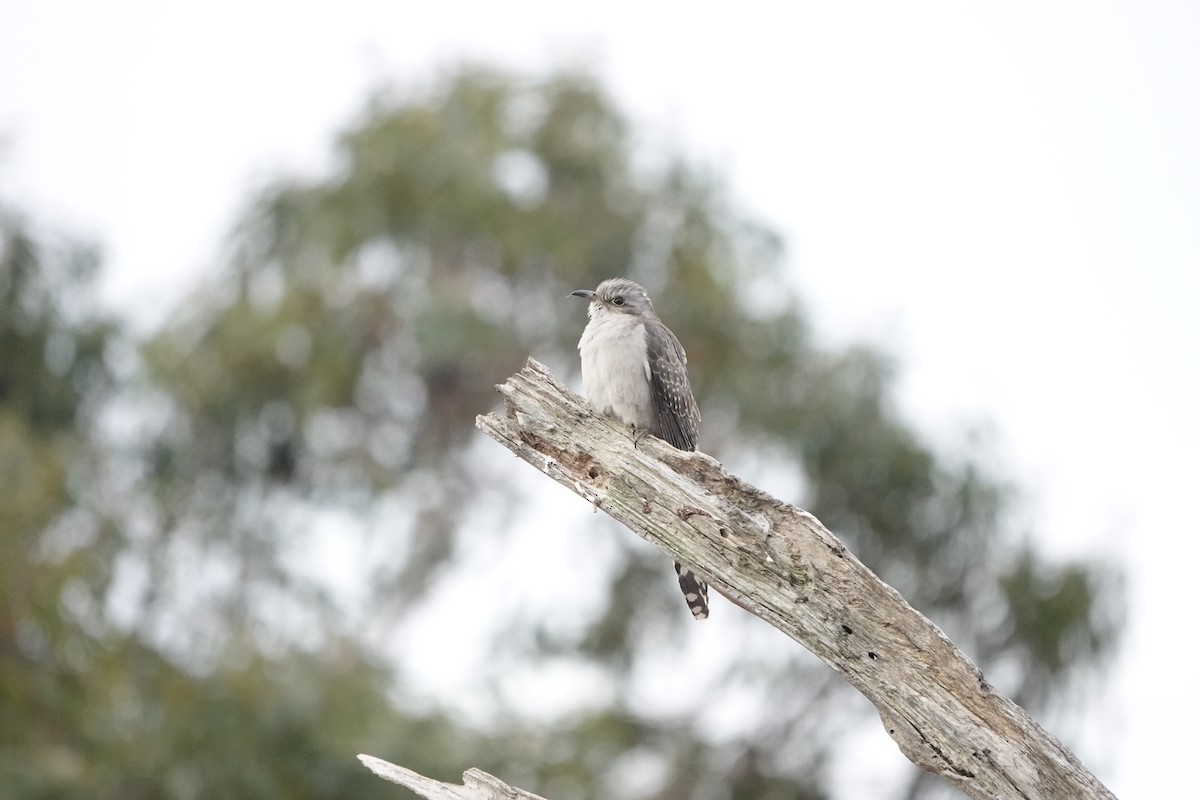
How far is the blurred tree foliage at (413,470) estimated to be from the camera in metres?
17.6

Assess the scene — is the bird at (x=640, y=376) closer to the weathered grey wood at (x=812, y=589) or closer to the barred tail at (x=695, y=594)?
the barred tail at (x=695, y=594)

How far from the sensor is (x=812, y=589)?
6.20 metres

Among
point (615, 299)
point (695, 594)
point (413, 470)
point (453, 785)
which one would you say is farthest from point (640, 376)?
point (413, 470)

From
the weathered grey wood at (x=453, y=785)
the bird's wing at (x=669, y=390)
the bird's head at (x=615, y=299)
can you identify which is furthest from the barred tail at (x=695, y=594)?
the weathered grey wood at (x=453, y=785)

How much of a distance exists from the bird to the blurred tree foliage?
9.30 meters

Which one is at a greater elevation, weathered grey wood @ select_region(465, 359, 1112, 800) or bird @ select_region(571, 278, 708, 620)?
bird @ select_region(571, 278, 708, 620)

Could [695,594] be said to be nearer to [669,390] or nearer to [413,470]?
[669,390]

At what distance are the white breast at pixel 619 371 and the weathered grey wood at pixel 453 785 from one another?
238 centimetres

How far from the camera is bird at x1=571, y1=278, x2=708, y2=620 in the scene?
8.30 meters

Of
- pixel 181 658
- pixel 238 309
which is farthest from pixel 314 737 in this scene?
pixel 238 309

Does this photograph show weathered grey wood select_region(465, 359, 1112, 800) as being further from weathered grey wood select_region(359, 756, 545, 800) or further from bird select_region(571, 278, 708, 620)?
bird select_region(571, 278, 708, 620)

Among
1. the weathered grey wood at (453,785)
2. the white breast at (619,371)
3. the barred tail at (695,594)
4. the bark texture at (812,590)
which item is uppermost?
the white breast at (619,371)

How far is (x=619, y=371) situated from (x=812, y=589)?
2626 mm

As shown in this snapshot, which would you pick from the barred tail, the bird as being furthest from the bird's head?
the barred tail
